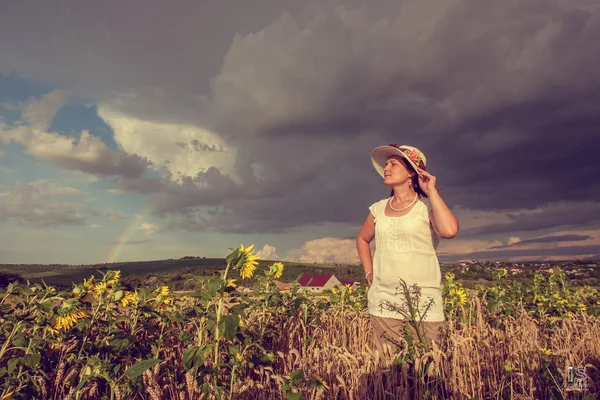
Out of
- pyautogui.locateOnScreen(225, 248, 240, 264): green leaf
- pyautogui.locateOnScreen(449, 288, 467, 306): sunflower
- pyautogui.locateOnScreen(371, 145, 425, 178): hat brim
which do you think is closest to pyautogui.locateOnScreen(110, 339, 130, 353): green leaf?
pyautogui.locateOnScreen(225, 248, 240, 264): green leaf

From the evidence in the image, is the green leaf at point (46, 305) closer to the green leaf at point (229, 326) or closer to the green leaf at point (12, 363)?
the green leaf at point (12, 363)

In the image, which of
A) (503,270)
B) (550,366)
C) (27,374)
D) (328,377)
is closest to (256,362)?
(328,377)

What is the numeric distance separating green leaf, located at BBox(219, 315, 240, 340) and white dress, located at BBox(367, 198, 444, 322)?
1.84 m

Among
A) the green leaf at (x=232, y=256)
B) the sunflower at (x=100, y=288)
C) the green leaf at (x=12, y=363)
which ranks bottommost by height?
the green leaf at (x=12, y=363)

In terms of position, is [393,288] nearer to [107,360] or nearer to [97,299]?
[107,360]

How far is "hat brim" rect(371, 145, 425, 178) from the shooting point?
4.91m

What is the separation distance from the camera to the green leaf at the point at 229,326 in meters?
3.31

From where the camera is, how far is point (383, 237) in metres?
4.78

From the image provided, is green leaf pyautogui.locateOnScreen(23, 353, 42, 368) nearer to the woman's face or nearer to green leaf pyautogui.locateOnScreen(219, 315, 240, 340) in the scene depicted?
green leaf pyautogui.locateOnScreen(219, 315, 240, 340)

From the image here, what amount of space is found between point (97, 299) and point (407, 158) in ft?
12.0

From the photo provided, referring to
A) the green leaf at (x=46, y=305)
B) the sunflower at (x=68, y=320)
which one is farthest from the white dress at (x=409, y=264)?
the green leaf at (x=46, y=305)

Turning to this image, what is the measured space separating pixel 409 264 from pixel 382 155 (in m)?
1.56
